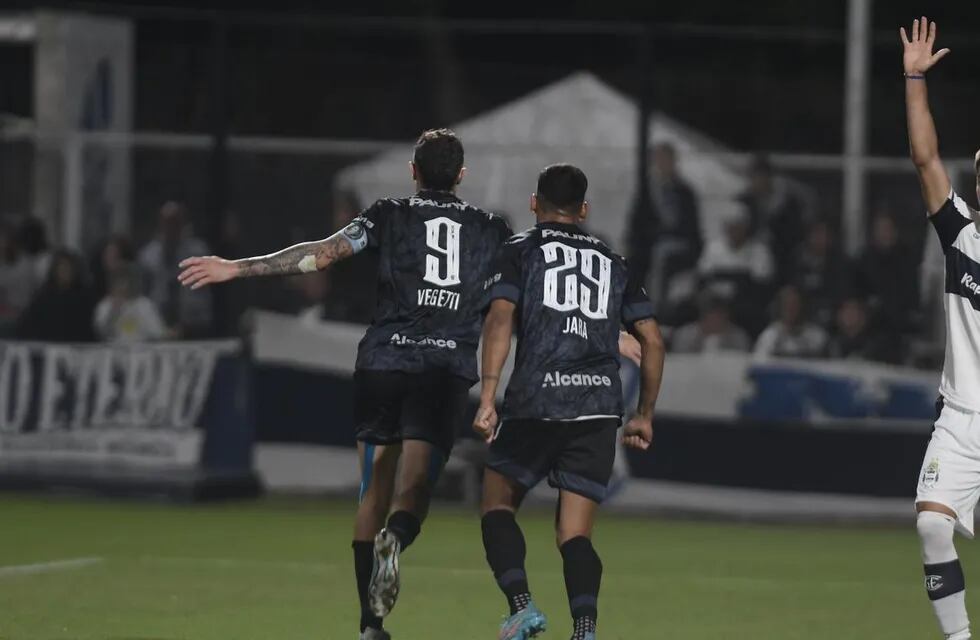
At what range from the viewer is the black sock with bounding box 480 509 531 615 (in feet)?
26.9

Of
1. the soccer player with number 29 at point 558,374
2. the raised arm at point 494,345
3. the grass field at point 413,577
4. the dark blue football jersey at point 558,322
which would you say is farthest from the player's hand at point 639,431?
the grass field at point 413,577

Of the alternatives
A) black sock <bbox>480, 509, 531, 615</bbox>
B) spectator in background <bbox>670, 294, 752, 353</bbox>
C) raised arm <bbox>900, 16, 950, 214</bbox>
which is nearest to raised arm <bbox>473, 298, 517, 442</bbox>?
black sock <bbox>480, 509, 531, 615</bbox>

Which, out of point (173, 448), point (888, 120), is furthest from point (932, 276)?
point (888, 120)

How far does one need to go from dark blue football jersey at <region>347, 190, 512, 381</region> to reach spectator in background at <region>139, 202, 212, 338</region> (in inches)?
303

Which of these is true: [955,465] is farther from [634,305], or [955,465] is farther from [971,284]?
[634,305]

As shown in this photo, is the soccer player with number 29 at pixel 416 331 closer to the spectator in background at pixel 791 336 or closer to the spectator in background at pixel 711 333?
the spectator in background at pixel 711 333

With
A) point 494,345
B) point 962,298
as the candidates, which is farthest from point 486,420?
point 962,298

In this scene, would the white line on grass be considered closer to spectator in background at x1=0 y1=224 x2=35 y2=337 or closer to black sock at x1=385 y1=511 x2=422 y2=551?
black sock at x1=385 y1=511 x2=422 y2=551

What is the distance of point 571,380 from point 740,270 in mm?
7750

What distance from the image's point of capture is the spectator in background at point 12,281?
54.1 ft

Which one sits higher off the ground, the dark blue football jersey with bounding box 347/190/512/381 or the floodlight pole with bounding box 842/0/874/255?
the floodlight pole with bounding box 842/0/874/255

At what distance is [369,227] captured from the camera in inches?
349

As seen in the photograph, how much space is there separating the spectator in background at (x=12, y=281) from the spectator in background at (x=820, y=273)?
19.6ft

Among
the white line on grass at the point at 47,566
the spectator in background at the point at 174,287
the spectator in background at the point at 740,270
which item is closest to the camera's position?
the white line on grass at the point at 47,566
